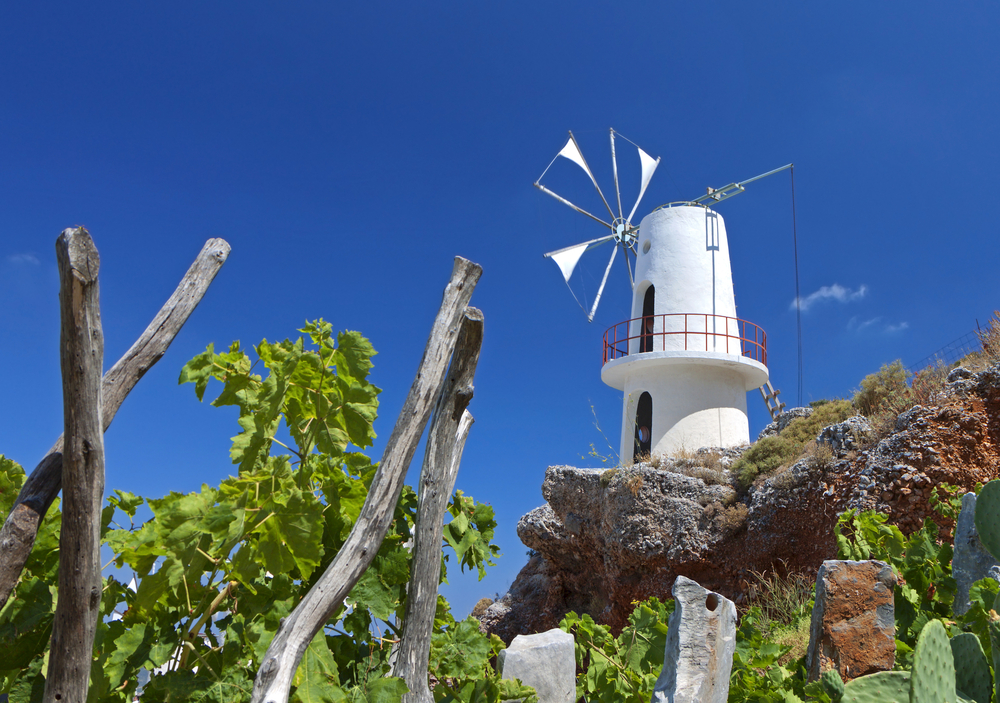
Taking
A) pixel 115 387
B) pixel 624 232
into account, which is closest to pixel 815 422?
pixel 624 232

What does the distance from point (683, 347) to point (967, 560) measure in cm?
894

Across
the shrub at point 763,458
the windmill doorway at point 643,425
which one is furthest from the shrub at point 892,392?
the windmill doorway at point 643,425

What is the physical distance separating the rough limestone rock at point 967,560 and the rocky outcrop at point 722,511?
2.74 meters

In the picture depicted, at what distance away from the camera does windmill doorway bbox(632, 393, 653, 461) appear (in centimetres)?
1330

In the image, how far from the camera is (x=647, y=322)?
554 inches

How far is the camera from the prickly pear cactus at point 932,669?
162cm

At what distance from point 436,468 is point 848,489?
667 cm

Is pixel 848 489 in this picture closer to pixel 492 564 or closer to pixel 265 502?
pixel 492 564

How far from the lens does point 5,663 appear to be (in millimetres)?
2463

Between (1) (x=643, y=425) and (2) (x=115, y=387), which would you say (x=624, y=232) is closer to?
(1) (x=643, y=425)

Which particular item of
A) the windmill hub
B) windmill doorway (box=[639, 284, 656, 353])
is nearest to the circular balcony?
windmill doorway (box=[639, 284, 656, 353])

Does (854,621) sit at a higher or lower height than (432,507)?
lower

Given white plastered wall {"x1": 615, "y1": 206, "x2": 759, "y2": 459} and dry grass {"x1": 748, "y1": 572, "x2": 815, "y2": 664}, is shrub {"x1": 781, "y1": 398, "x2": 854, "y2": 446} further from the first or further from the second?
dry grass {"x1": 748, "y1": 572, "x2": 815, "y2": 664}

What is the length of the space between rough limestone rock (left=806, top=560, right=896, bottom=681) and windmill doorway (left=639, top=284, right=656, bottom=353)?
32.5ft
